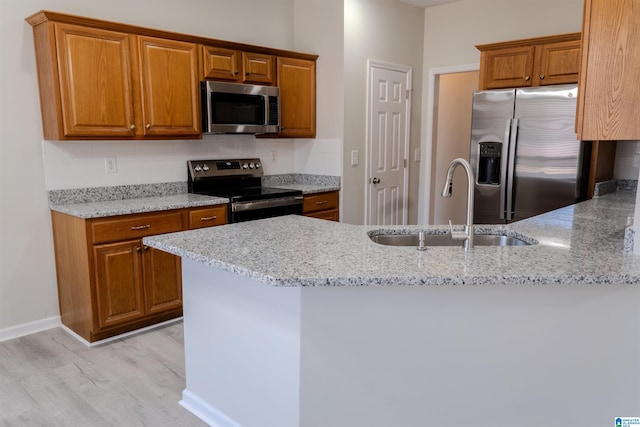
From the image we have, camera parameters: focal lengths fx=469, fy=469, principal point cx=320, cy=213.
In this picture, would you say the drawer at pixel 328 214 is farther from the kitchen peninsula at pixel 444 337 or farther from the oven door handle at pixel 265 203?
the kitchen peninsula at pixel 444 337

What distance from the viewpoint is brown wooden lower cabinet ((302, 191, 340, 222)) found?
4.16m

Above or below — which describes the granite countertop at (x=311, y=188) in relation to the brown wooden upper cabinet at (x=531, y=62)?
below

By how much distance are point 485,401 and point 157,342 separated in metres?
2.16

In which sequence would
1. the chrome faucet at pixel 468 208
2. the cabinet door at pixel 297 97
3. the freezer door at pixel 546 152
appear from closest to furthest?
the chrome faucet at pixel 468 208 → the freezer door at pixel 546 152 → the cabinet door at pixel 297 97

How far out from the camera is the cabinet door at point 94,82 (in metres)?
2.90

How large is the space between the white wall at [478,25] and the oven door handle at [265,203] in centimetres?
195

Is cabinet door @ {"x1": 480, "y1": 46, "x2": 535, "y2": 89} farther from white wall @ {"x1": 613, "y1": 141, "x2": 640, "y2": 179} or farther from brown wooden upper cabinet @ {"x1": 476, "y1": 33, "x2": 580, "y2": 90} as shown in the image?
white wall @ {"x1": 613, "y1": 141, "x2": 640, "y2": 179}

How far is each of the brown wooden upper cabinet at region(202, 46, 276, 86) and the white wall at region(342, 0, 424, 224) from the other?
723 millimetres

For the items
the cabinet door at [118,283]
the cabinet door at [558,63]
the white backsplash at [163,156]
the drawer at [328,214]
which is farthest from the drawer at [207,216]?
the cabinet door at [558,63]

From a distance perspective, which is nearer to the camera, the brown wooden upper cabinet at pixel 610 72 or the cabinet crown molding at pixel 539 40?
the brown wooden upper cabinet at pixel 610 72

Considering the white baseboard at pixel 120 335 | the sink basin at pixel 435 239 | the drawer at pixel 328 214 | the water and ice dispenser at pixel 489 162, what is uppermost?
the water and ice dispenser at pixel 489 162

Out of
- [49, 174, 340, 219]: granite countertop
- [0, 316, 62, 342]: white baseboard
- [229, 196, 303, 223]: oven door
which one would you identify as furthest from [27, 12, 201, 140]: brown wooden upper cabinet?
[0, 316, 62, 342]: white baseboard

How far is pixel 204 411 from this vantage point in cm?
222

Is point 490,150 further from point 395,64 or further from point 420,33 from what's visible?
point 420,33
